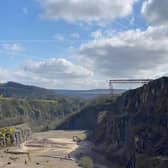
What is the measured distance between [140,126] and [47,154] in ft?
101

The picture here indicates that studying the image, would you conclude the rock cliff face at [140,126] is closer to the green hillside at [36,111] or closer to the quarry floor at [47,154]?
the quarry floor at [47,154]

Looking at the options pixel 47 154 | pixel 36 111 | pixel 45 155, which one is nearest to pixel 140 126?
pixel 45 155

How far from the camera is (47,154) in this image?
276ft

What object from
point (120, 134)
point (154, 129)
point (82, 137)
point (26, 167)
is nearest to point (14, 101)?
point (82, 137)

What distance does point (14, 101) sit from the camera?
171750 millimetres

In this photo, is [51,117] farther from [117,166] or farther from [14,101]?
[117,166]

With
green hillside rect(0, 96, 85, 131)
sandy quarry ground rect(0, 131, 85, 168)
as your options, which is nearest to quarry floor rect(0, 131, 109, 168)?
sandy quarry ground rect(0, 131, 85, 168)

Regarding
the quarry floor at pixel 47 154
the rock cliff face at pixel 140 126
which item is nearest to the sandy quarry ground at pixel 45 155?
the quarry floor at pixel 47 154

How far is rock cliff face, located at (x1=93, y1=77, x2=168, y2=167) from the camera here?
54656 millimetres

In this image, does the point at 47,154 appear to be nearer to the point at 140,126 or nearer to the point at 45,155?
the point at 45,155

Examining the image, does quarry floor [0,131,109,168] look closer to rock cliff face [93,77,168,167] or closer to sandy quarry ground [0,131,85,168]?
sandy quarry ground [0,131,85,168]

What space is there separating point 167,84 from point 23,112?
117400mm

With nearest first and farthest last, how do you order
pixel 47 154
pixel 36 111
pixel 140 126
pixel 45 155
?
1. pixel 140 126
2. pixel 45 155
3. pixel 47 154
4. pixel 36 111

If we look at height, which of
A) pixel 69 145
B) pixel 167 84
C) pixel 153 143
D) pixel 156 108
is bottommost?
pixel 69 145
